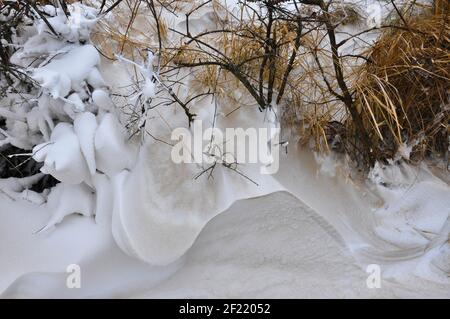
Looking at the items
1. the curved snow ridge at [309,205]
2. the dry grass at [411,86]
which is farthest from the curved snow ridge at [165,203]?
the dry grass at [411,86]

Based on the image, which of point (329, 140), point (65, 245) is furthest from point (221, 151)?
point (65, 245)

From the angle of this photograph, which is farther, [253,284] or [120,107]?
[120,107]

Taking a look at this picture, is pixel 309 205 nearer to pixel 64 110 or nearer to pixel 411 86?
pixel 411 86

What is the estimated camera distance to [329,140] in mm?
1919

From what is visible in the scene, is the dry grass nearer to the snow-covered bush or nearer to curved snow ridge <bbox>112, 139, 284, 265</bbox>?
curved snow ridge <bbox>112, 139, 284, 265</bbox>

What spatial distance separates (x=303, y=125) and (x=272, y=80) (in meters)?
→ 0.20

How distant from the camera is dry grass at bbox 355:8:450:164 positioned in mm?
1746

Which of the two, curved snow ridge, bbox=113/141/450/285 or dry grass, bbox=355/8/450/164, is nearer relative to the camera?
curved snow ridge, bbox=113/141/450/285

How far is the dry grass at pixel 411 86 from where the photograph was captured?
1746 millimetres

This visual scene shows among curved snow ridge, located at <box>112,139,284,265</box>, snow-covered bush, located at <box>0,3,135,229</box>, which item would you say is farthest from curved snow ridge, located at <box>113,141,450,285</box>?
snow-covered bush, located at <box>0,3,135,229</box>

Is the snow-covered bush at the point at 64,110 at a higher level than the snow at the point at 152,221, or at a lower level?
higher

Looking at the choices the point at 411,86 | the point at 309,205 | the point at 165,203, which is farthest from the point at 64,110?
the point at 411,86

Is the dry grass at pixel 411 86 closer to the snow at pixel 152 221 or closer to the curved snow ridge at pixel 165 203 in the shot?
the snow at pixel 152 221

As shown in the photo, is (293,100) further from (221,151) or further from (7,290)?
(7,290)
